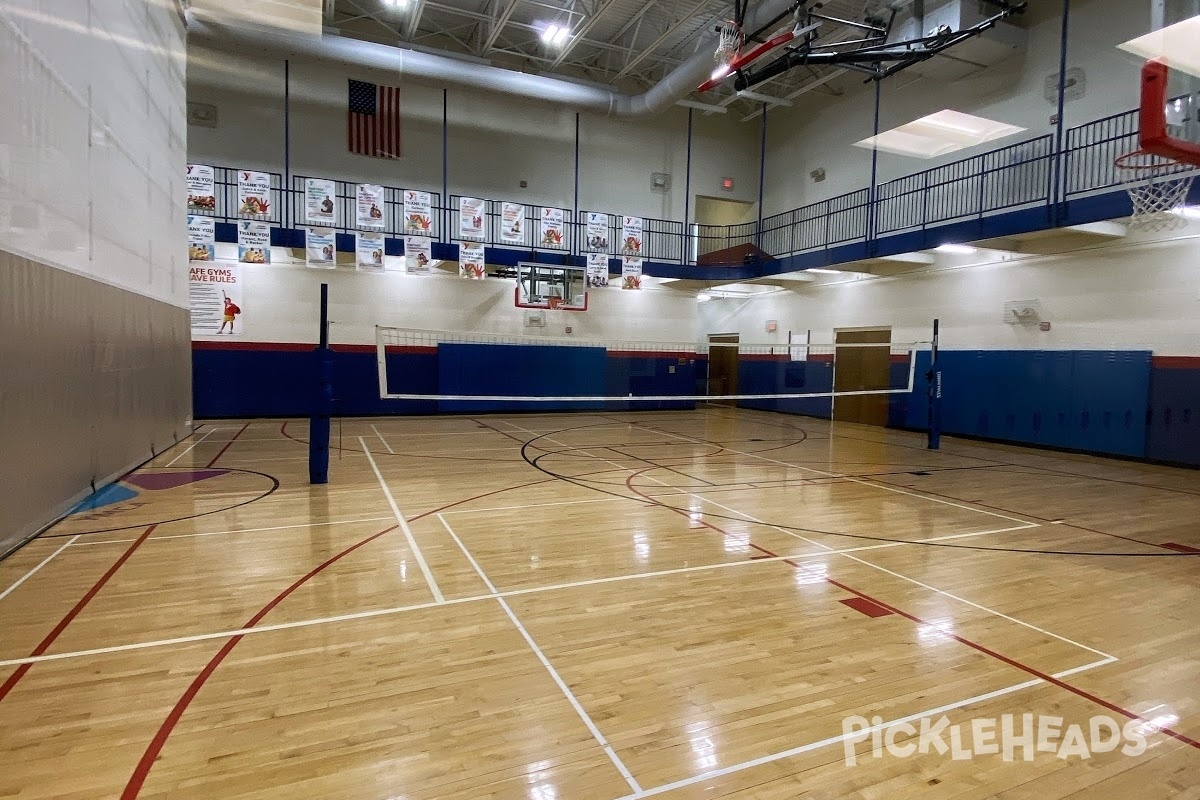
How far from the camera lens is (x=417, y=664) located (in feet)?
9.68

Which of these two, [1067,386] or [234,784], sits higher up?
[1067,386]

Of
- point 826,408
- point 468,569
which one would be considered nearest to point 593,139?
point 826,408

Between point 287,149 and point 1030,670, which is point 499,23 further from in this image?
point 1030,670

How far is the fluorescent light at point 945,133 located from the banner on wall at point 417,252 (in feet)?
30.3

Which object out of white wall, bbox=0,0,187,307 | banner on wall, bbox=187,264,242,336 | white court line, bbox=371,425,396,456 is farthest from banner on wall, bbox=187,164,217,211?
white court line, bbox=371,425,396,456

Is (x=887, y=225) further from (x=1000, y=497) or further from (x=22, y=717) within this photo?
(x=22, y=717)

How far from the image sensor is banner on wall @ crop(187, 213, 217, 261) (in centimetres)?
1145

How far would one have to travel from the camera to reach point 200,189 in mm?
11516

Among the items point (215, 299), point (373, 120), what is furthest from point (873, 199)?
point (215, 299)

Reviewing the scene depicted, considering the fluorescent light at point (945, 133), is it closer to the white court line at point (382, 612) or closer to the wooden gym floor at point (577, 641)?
the wooden gym floor at point (577, 641)

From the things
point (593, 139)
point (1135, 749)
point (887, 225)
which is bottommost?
point (1135, 749)

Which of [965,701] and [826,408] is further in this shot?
[826,408]

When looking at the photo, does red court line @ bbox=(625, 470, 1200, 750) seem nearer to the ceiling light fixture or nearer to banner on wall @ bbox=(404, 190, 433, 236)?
the ceiling light fixture

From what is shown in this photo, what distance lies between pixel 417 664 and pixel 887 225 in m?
15.2
